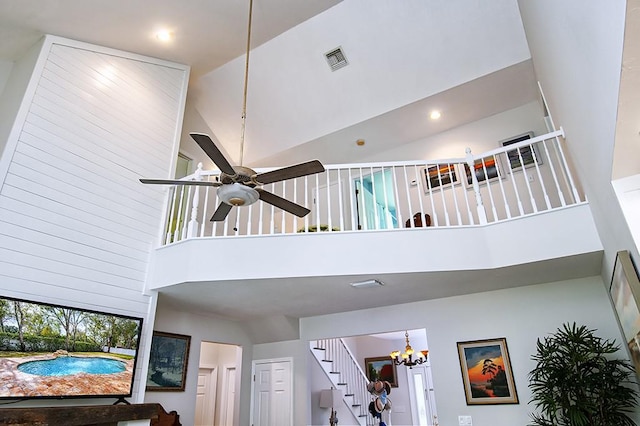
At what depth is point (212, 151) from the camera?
102 inches

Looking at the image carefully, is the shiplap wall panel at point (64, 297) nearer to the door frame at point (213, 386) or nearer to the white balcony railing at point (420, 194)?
the white balcony railing at point (420, 194)

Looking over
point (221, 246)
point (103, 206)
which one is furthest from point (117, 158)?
point (221, 246)

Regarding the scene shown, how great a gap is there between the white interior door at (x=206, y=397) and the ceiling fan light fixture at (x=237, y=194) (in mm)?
6033

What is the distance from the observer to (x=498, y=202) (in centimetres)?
585

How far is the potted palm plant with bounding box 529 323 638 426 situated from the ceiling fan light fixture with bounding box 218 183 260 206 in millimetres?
3256

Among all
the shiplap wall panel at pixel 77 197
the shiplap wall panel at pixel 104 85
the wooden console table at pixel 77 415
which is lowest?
the wooden console table at pixel 77 415

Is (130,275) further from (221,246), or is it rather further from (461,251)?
(461,251)

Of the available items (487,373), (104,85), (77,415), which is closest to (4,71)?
(104,85)

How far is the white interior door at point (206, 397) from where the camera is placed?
7.69 meters

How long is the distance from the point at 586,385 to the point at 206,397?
6.60 m

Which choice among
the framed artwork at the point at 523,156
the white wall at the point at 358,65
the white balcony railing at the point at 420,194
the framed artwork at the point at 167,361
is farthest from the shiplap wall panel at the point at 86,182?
the framed artwork at the point at 523,156

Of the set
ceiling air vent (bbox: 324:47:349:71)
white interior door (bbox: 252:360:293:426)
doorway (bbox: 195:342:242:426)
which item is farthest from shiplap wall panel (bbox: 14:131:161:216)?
doorway (bbox: 195:342:242:426)

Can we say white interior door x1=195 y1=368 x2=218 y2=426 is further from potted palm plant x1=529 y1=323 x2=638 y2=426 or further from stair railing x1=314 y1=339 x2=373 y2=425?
potted palm plant x1=529 y1=323 x2=638 y2=426

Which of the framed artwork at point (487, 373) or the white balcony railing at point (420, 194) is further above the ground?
the white balcony railing at point (420, 194)
